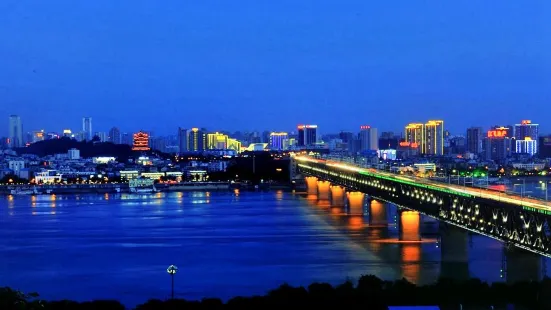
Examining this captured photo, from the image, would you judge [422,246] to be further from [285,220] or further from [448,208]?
A: [285,220]

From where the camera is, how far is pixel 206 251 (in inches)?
809

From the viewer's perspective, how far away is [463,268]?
16.9 m

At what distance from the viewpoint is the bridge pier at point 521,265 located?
13.0 meters

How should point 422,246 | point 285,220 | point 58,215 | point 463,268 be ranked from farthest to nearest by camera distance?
point 58,215
point 285,220
point 422,246
point 463,268

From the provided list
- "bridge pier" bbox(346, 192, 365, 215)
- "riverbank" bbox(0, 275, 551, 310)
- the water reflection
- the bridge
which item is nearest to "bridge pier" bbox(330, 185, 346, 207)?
"bridge pier" bbox(346, 192, 365, 215)

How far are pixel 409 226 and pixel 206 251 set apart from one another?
481 centimetres

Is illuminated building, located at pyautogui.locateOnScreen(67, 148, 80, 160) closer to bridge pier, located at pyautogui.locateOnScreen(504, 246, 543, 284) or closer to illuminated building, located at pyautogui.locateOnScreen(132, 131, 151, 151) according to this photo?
illuminated building, located at pyautogui.locateOnScreen(132, 131, 151, 151)

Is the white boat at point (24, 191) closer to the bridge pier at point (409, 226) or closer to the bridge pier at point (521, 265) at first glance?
the bridge pier at point (409, 226)

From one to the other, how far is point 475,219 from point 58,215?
19921 mm

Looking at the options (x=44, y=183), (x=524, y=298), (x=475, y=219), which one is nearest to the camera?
(x=524, y=298)

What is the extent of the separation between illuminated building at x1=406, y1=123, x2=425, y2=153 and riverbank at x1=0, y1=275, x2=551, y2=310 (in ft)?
251

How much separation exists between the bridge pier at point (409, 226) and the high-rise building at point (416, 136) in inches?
2617

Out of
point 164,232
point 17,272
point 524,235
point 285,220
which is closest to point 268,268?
point 17,272

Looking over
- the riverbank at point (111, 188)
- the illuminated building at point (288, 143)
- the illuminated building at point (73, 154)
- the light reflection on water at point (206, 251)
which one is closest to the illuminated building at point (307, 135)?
the illuminated building at point (288, 143)
